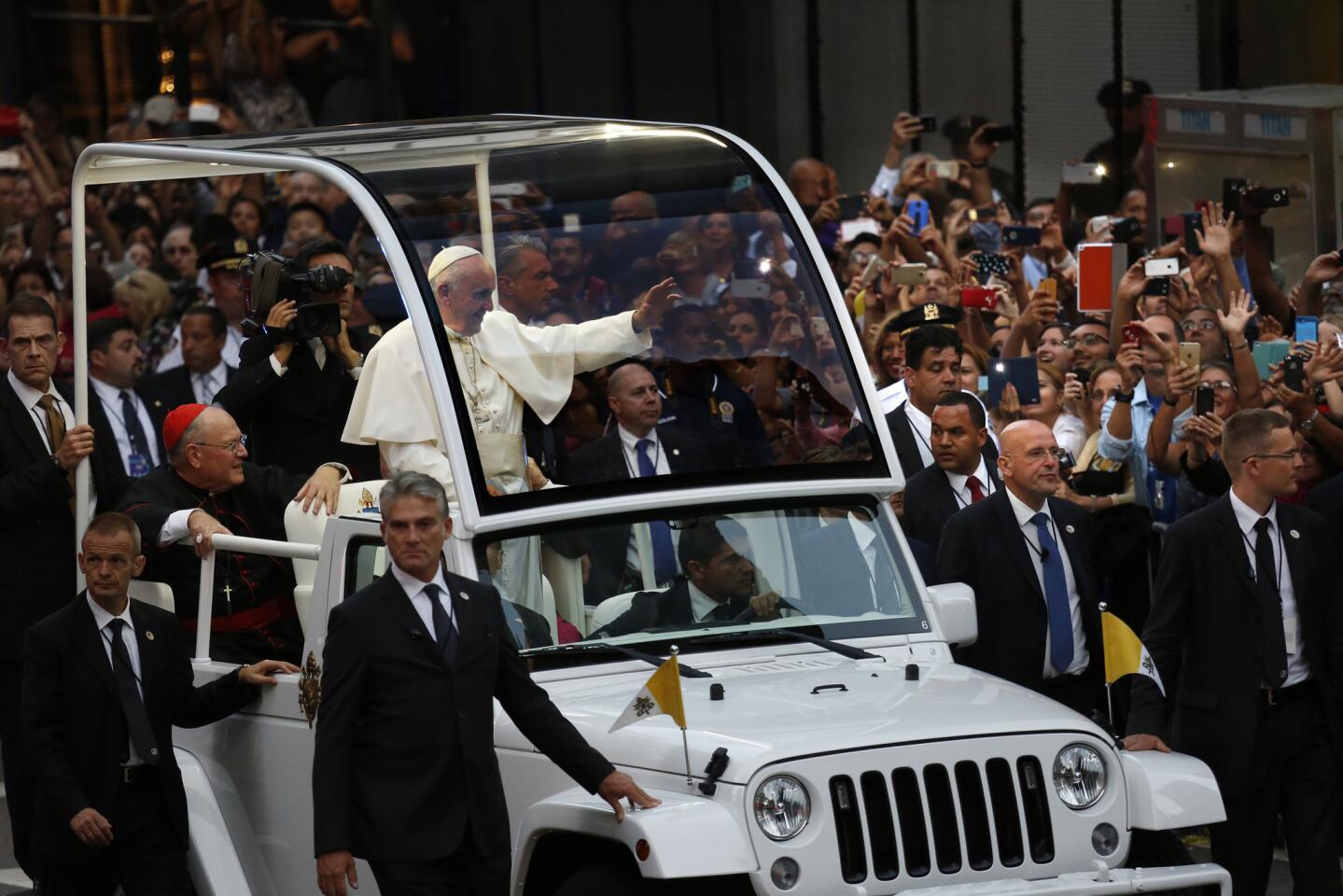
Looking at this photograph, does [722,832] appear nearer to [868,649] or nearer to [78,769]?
[868,649]

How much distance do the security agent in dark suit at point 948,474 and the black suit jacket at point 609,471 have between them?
1.83 metres

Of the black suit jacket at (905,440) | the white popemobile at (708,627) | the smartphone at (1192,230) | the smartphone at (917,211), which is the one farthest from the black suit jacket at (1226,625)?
the smartphone at (917,211)

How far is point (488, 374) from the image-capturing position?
723 centimetres

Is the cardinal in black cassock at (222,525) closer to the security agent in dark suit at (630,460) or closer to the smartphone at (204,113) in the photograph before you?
the security agent in dark suit at (630,460)

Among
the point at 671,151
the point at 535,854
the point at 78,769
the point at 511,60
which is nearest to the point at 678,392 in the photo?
the point at 671,151

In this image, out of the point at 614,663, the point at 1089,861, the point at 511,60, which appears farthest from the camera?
the point at 511,60

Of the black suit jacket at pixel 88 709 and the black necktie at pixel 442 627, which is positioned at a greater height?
the black necktie at pixel 442 627

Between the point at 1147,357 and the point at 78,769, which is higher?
the point at 1147,357

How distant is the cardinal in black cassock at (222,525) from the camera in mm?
8227

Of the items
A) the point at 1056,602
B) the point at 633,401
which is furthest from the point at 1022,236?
the point at 633,401

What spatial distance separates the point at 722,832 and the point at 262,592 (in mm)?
2801

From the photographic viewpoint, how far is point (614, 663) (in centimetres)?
704

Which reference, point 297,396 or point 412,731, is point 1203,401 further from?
point 412,731

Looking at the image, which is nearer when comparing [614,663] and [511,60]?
[614,663]
